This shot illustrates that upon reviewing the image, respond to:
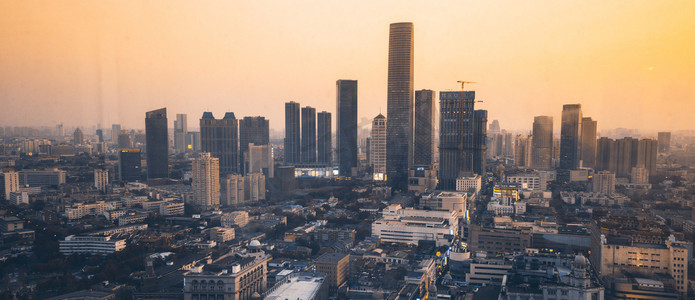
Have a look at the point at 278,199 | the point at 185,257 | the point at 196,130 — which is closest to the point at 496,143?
the point at 278,199

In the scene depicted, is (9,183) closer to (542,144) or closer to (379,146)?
(379,146)

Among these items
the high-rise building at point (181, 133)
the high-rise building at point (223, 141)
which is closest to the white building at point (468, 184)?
the high-rise building at point (223, 141)

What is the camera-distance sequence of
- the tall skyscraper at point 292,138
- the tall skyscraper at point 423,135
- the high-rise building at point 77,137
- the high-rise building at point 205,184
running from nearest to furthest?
the high-rise building at point 77,137 < the high-rise building at point 205,184 < the tall skyscraper at point 423,135 < the tall skyscraper at point 292,138

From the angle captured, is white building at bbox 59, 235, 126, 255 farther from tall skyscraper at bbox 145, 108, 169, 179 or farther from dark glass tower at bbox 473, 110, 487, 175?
dark glass tower at bbox 473, 110, 487, 175

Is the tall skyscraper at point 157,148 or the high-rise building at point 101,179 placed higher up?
the tall skyscraper at point 157,148

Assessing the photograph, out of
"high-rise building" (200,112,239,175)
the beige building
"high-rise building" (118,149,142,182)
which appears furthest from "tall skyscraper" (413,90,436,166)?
the beige building

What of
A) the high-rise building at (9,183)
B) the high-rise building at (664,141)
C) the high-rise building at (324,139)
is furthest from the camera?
the high-rise building at (324,139)

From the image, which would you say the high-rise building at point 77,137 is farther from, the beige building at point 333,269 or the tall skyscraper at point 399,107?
the tall skyscraper at point 399,107

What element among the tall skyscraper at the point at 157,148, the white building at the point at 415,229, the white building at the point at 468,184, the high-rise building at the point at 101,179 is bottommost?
the white building at the point at 415,229
